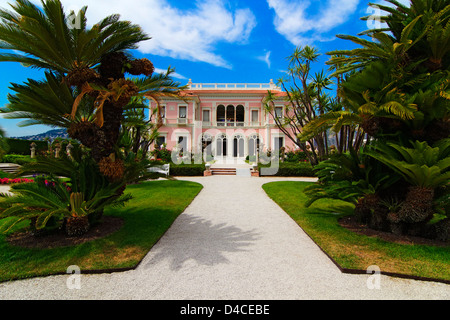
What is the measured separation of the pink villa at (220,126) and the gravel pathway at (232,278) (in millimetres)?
24981

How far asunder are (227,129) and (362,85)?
2602 centimetres

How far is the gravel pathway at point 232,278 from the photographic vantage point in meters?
2.88

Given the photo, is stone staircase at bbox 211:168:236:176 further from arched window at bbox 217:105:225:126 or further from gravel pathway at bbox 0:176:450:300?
arched window at bbox 217:105:225:126

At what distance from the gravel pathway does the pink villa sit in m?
25.0

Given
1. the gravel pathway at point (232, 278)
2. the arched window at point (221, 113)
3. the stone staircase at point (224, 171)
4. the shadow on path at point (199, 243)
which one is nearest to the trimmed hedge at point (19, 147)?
the stone staircase at point (224, 171)

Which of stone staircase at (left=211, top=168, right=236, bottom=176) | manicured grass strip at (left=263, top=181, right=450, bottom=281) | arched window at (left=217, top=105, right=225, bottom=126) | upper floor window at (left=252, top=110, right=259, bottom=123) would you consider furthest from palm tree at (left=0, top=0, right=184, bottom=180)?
arched window at (left=217, top=105, right=225, bottom=126)

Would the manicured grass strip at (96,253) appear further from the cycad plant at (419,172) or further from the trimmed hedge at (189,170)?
the trimmed hedge at (189,170)

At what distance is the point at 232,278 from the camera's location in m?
3.23

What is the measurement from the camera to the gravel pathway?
9.45 feet

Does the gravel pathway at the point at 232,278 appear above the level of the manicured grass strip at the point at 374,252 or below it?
below

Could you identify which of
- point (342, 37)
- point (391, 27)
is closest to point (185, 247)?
point (342, 37)

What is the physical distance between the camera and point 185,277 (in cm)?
326
